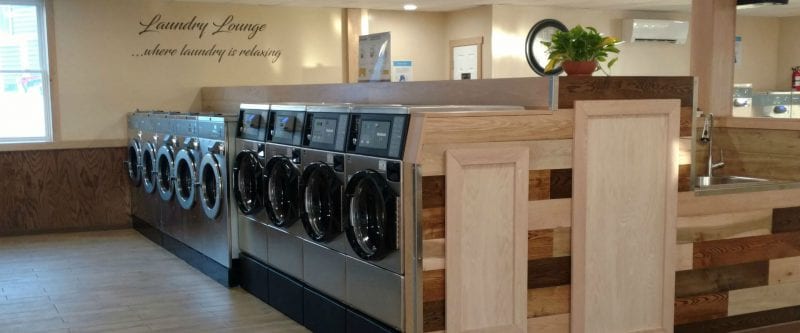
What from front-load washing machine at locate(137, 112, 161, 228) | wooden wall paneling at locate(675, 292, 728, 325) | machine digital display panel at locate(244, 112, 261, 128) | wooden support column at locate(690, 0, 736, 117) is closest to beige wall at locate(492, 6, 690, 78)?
wooden support column at locate(690, 0, 736, 117)

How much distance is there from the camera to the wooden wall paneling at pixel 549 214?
11.5ft

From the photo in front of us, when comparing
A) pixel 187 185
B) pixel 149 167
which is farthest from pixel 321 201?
pixel 149 167

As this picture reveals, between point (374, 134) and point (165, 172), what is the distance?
3488 millimetres

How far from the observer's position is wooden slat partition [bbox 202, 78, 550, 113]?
11.9 ft

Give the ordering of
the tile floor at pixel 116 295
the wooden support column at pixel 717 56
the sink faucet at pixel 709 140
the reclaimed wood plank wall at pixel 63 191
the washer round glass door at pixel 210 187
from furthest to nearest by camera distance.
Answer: the reclaimed wood plank wall at pixel 63 191 → the wooden support column at pixel 717 56 → the washer round glass door at pixel 210 187 → the sink faucet at pixel 709 140 → the tile floor at pixel 116 295

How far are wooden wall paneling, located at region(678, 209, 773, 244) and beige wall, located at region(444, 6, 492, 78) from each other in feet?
17.4

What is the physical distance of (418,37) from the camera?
972 cm

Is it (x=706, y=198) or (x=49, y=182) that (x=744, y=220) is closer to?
(x=706, y=198)

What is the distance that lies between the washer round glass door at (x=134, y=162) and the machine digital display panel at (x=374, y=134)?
167 inches

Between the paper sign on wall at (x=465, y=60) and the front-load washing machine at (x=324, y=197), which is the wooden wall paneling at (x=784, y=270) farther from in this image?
the paper sign on wall at (x=465, y=60)

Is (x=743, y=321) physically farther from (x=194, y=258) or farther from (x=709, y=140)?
(x=194, y=258)

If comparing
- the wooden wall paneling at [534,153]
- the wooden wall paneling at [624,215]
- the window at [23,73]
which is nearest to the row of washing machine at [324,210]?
the wooden wall paneling at [534,153]

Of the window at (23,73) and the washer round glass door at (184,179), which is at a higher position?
the window at (23,73)

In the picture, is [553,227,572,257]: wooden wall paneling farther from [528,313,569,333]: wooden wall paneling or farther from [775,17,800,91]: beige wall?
[775,17,800,91]: beige wall
